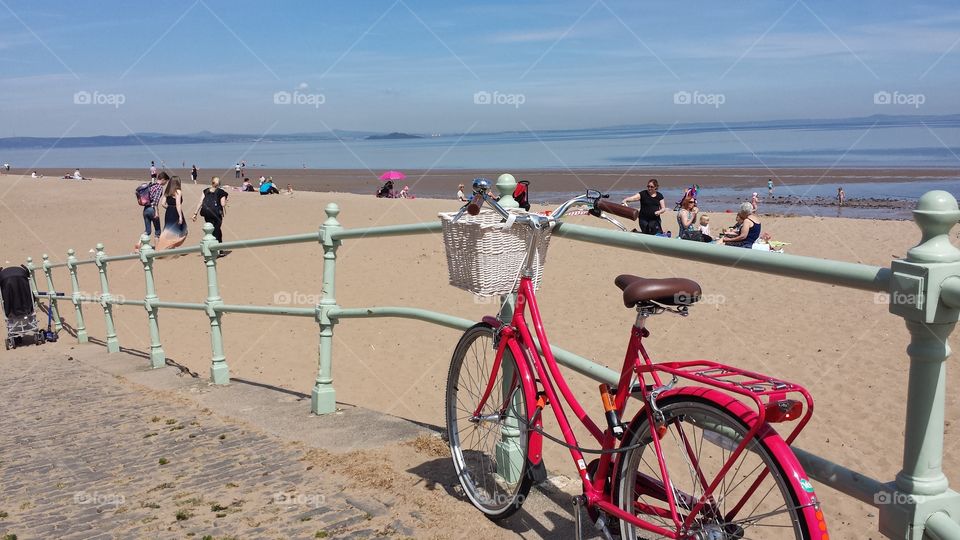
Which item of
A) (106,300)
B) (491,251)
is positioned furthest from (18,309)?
(491,251)

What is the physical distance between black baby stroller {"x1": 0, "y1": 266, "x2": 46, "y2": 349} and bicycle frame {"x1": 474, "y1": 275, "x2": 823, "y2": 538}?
1232 cm

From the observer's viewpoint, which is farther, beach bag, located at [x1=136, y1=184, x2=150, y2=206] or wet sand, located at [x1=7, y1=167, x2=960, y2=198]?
wet sand, located at [x1=7, y1=167, x2=960, y2=198]

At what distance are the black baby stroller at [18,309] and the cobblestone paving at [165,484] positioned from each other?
7.69 meters

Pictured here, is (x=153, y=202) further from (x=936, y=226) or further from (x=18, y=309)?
(x=936, y=226)

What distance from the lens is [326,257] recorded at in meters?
5.41

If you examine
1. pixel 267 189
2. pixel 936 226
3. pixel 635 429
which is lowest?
pixel 635 429

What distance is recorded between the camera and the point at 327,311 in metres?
5.50

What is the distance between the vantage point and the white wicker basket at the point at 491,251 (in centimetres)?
331

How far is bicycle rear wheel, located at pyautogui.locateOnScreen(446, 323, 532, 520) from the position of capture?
11.8ft

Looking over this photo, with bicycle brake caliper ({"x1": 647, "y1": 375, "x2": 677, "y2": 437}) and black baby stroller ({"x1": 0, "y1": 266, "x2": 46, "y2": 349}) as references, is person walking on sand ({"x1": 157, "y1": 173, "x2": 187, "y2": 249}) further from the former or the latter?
bicycle brake caliper ({"x1": 647, "y1": 375, "x2": 677, "y2": 437})

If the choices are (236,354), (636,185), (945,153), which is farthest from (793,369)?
(945,153)
